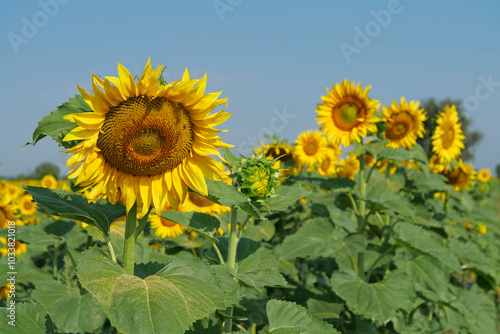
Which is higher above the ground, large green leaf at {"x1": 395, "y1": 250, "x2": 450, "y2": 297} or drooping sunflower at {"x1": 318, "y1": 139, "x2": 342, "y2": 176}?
drooping sunflower at {"x1": 318, "y1": 139, "x2": 342, "y2": 176}

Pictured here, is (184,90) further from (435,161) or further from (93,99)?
(435,161)

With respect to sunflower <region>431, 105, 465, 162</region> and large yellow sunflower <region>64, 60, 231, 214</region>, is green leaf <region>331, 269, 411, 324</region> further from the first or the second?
sunflower <region>431, 105, 465, 162</region>

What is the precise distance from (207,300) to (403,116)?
3.38m

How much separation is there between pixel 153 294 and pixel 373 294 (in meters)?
2.00

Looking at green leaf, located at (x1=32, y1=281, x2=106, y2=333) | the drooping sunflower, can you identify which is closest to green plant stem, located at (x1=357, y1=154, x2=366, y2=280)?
green leaf, located at (x1=32, y1=281, x2=106, y2=333)

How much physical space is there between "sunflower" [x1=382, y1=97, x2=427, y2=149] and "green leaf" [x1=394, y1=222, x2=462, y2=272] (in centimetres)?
90

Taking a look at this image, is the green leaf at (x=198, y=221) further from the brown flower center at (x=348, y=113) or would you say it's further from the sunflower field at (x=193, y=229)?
the brown flower center at (x=348, y=113)

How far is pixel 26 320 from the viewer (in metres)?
1.56

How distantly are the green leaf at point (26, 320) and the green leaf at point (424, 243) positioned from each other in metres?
2.31

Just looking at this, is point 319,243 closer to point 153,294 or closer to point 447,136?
point 153,294

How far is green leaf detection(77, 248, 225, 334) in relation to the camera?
3.82 ft

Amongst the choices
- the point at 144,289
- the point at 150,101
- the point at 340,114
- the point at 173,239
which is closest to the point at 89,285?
the point at 144,289

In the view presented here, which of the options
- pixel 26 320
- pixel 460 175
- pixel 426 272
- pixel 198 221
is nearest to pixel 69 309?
pixel 26 320

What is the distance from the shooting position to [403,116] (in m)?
4.17
